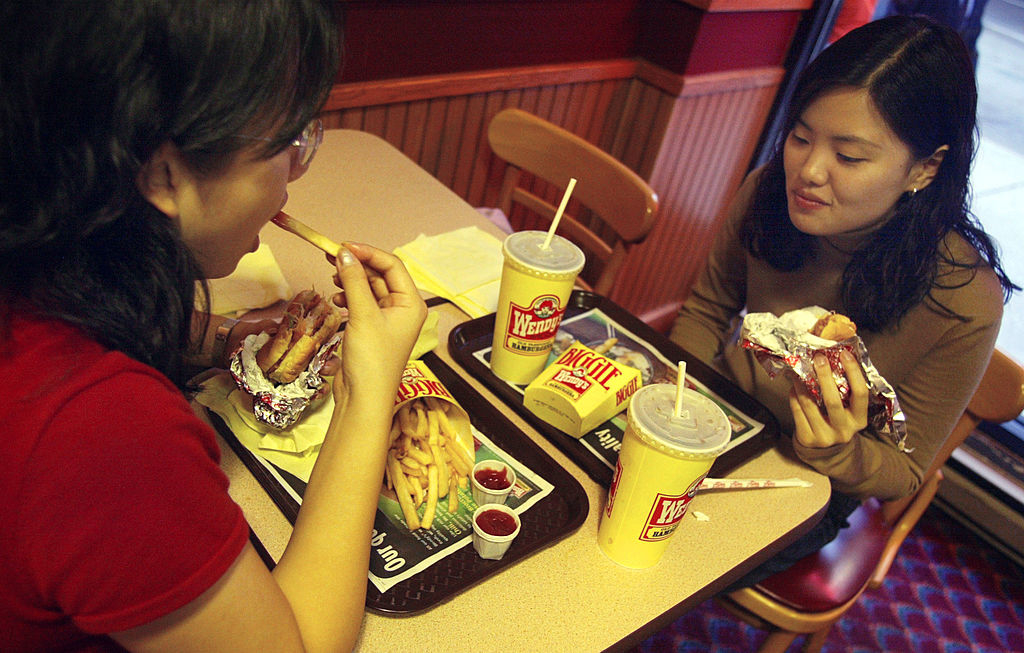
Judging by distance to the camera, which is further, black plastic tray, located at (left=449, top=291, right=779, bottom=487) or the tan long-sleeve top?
the tan long-sleeve top

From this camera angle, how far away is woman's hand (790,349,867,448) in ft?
3.55

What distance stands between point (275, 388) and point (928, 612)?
2248mm

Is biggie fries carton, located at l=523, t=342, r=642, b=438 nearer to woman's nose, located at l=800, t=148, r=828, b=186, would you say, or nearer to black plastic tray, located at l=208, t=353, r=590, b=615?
black plastic tray, located at l=208, t=353, r=590, b=615

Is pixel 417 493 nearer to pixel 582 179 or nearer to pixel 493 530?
pixel 493 530

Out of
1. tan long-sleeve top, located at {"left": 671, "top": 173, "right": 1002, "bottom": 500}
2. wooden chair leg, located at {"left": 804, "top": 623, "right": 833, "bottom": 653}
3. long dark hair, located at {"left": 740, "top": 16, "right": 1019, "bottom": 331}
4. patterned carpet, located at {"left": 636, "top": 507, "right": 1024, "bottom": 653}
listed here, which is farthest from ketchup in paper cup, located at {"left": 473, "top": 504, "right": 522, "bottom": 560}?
patterned carpet, located at {"left": 636, "top": 507, "right": 1024, "bottom": 653}

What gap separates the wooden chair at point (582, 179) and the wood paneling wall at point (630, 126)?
0.31 m

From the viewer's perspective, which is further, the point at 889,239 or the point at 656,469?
the point at 889,239

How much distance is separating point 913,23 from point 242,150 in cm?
112

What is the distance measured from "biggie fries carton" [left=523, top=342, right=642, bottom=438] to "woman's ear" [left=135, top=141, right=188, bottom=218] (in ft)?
1.95

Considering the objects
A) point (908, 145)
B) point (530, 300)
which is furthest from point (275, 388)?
point (908, 145)

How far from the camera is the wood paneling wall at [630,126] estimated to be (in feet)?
7.52

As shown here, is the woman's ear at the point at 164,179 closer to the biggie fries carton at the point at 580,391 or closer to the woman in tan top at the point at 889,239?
the biggie fries carton at the point at 580,391

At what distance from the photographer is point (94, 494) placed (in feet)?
2.02

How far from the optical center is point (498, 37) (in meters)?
2.36
